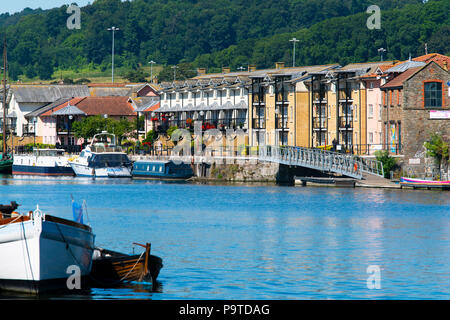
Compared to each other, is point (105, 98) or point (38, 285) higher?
point (105, 98)

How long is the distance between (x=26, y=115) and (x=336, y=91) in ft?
265

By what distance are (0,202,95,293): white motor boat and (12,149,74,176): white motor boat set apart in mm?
94655

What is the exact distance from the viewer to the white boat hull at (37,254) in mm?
32219

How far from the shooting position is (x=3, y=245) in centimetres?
3278

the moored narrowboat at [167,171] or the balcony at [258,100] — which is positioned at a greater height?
the balcony at [258,100]

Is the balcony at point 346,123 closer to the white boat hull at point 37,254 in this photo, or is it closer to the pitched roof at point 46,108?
the pitched roof at point 46,108

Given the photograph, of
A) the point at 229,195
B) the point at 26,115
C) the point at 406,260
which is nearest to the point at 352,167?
the point at 229,195

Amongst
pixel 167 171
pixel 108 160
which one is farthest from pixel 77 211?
pixel 108 160

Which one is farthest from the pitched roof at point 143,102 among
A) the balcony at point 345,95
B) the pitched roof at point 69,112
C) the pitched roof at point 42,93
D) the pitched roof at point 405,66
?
the pitched roof at point 405,66

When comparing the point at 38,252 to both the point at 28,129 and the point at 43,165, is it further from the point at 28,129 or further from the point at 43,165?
the point at 28,129

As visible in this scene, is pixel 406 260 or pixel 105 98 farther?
pixel 105 98

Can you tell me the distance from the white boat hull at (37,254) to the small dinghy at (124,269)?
241cm

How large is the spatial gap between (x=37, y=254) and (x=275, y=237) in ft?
77.1
